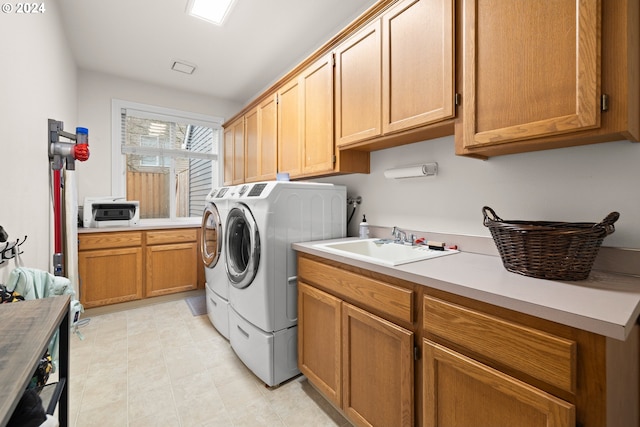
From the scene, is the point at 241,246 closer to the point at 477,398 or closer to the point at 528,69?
the point at 477,398

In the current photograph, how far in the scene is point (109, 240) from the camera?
2.89 m

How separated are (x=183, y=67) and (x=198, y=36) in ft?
2.37

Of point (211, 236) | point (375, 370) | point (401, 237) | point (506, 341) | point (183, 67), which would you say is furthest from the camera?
point (183, 67)

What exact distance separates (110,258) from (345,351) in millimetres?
2702

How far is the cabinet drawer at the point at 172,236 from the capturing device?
3117 millimetres

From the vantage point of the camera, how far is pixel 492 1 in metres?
1.17

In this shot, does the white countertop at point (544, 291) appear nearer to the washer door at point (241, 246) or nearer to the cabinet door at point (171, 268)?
the washer door at point (241, 246)

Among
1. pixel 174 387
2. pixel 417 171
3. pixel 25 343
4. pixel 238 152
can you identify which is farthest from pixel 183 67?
pixel 25 343

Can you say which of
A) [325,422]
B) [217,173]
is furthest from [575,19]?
[217,173]

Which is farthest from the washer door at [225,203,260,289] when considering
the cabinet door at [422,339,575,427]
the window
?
the window

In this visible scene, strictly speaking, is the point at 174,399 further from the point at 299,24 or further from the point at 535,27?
the point at 299,24

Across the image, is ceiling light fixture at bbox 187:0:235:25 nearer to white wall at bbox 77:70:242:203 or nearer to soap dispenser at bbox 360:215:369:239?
white wall at bbox 77:70:242:203

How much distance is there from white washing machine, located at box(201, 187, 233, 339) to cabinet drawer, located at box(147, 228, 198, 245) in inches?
27.9

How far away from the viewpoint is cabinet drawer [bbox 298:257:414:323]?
1162mm
